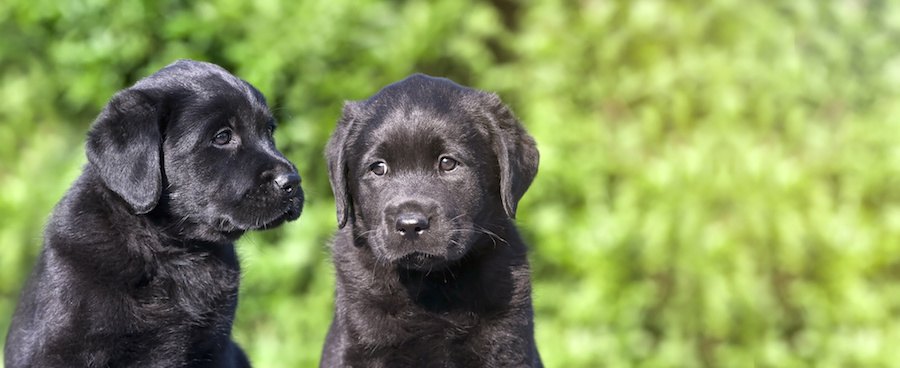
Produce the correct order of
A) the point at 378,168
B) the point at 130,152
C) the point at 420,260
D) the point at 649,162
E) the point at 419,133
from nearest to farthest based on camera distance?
the point at 130,152, the point at 420,260, the point at 419,133, the point at 378,168, the point at 649,162

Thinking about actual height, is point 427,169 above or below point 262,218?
above

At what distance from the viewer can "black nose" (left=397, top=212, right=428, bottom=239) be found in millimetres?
4277

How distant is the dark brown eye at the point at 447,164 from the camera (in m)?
4.54

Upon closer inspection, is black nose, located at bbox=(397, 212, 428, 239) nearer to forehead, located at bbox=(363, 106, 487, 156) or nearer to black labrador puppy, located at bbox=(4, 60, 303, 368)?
forehead, located at bbox=(363, 106, 487, 156)

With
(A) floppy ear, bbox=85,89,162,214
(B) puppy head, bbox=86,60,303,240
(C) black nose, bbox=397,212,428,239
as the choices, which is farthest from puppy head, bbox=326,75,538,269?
(A) floppy ear, bbox=85,89,162,214

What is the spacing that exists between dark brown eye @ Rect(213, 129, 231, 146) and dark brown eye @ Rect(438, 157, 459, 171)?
35.2 inches

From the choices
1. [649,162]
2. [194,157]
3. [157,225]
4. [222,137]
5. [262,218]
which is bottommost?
[157,225]

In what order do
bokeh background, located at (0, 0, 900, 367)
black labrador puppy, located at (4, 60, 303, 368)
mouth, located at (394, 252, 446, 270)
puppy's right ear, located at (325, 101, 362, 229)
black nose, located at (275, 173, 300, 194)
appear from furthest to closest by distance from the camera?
bokeh background, located at (0, 0, 900, 367) < puppy's right ear, located at (325, 101, 362, 229) < black nose, located at (275, 173, 300, 194) < mouth, located at (394, 252, 446, 270) < black labrador puppy, located at (4, 60, 303, 368)

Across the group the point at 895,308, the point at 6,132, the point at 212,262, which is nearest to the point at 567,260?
the point at 895,308

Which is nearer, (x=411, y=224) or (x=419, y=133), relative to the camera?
(x=411, y=224)

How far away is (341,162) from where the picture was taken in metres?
4.64

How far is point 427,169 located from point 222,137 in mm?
866

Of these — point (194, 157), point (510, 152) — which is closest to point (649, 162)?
point (510, 152)

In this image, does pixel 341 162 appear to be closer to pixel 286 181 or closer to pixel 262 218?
pixel 286 181
